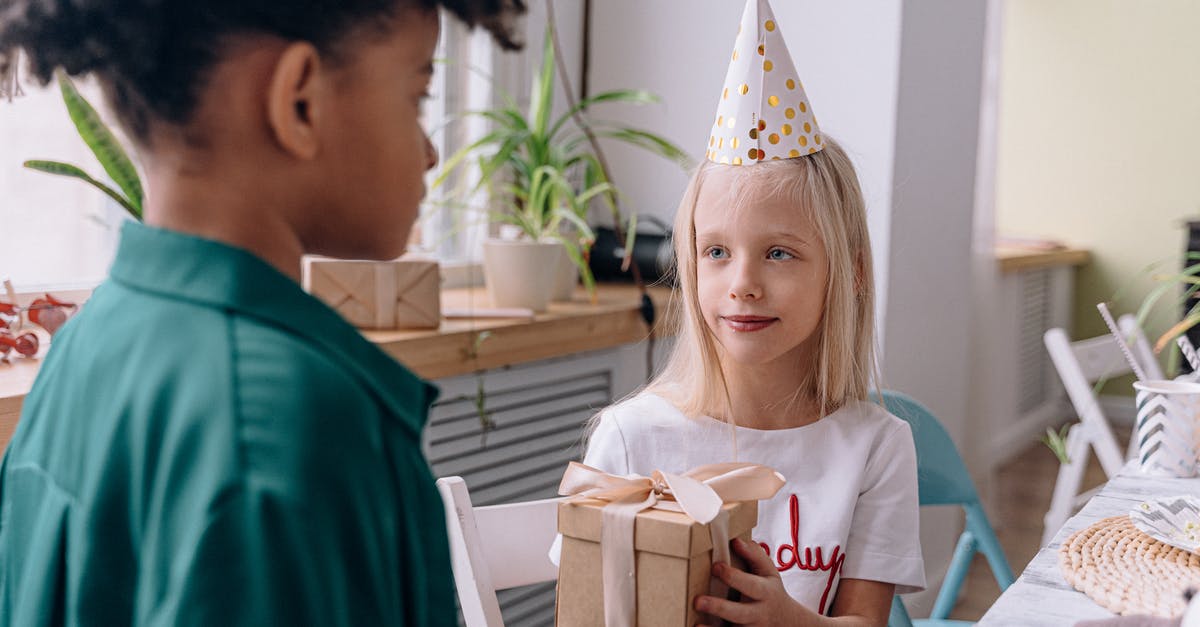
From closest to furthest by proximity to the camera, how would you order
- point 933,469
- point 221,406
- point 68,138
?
1. point 221,406
2. point 933,469
3. point 68,138

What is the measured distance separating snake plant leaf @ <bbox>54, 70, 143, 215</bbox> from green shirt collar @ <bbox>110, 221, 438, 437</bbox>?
1.04 m

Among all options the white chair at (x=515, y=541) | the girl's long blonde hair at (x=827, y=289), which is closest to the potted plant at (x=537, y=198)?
the girl's long blonde hair at (x=827, y=289)

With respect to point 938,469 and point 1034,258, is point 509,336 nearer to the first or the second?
point 938,469

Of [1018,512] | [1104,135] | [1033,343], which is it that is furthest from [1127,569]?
[1104,135]

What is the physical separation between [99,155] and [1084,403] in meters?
1.46

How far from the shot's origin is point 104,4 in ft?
1.30

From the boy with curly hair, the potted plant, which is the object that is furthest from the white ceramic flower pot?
the boy with curly hair

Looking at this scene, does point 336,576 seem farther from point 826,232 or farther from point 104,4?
→ point 826,232

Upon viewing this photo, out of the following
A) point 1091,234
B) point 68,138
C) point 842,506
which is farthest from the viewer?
point 1091,234

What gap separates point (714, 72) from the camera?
2.54m

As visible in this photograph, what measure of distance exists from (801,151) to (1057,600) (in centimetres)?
52

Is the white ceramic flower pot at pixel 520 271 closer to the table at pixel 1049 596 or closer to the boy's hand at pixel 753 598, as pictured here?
the table at pixel 1049 596

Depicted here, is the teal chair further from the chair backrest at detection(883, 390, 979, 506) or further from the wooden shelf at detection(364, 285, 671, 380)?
the wooden shelf at detection(364, 285, 671, 380)

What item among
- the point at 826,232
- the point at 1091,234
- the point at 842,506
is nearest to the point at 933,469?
the point at 842,506
